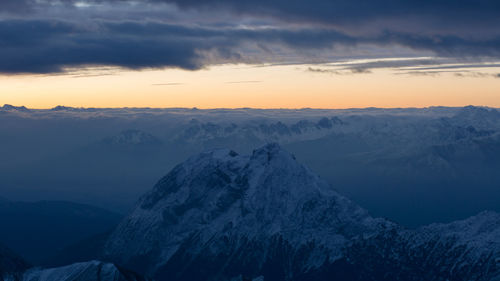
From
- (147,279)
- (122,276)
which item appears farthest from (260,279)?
(122,276)

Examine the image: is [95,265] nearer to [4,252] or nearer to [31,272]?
[31,272]

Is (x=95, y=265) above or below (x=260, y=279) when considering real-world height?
above

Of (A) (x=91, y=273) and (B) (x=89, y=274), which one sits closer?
(A) (x=91, y=273)

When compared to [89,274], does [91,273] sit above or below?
above

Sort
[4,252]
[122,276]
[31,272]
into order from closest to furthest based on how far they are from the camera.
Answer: [122,276]
[31,272]
[4,252]

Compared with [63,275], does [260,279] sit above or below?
below

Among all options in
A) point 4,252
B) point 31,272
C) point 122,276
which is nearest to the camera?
point 122,276

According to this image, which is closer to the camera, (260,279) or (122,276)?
(122,276)

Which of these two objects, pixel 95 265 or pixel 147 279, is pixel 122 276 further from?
pixel 147 279

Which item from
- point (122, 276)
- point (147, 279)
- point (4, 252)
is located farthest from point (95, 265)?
point (4, 252)
